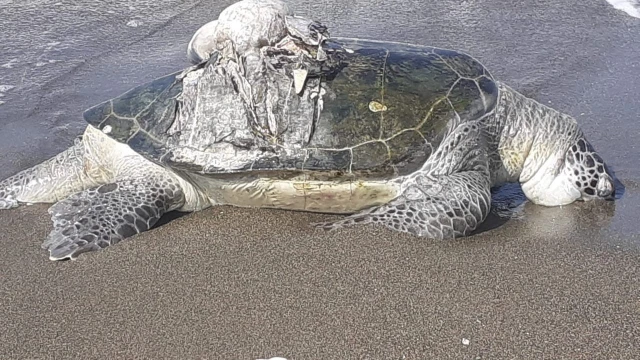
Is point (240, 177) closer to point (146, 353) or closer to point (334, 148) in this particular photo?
point (334, 148)

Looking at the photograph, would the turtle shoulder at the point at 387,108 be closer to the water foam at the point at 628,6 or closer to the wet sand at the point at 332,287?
the wet sand at the point at 332,287

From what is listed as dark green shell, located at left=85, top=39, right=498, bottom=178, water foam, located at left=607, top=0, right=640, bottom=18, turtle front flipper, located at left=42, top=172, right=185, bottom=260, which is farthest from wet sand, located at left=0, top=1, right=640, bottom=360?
water foam, located at left=607, top=0, right=640, bottom=18

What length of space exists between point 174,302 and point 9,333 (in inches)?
25.1

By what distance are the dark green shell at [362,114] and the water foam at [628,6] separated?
394 cm

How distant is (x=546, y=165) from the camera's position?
3.87 meters

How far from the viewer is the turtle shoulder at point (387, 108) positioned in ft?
11.5

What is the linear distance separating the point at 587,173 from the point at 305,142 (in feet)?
5.21

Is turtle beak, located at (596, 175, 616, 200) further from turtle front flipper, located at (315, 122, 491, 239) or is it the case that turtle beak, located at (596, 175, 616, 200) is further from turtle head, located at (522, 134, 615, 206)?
turtle front flipper, located at (315, 122, 491, 239)

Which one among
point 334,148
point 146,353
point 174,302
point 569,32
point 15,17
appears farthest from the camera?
point 15,17

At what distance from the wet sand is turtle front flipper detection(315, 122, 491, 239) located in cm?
8

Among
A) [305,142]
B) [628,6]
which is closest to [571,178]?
[305,142]

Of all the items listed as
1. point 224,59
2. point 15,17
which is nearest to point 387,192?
point 224,59

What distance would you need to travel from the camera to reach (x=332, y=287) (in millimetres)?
2912

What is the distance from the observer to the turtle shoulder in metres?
3.49
